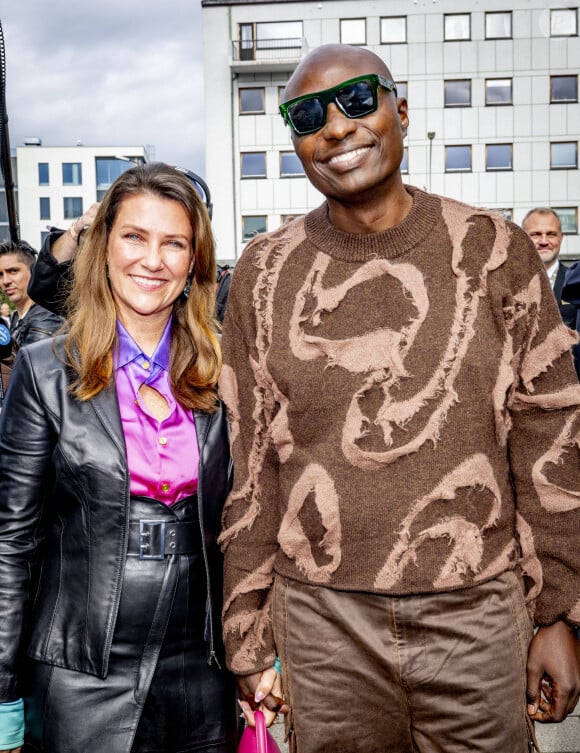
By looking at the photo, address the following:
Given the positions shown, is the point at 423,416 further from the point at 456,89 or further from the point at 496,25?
the point at 496,25

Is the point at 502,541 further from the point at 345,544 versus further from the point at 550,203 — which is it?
the point at 550,203

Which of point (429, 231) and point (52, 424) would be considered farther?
point (52, 424)

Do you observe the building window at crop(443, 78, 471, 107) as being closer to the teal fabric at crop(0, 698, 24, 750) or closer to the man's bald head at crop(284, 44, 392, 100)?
the man's bald head at crop(284, 44, 392, 100)

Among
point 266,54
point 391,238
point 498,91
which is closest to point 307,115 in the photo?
point 391,238

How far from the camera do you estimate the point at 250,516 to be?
226 cm

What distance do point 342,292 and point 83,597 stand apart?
112cm

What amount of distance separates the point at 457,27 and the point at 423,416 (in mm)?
30830

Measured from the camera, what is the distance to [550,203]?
2908cm

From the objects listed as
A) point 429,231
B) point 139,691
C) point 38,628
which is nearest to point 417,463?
point 429,231

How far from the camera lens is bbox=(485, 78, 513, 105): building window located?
1152 inches

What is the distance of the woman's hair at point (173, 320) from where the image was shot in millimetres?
2396

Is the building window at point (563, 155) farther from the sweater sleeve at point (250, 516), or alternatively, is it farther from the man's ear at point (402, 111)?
the sweater sleeve at point (250, 516)

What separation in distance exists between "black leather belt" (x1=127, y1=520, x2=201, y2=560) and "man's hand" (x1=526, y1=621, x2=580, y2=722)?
1.02 meters

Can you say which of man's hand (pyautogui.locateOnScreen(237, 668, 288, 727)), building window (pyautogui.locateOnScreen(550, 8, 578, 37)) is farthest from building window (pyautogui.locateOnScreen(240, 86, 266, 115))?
man's hand (pyautogui.locateOnScreen(237, 668, 288, 727))
